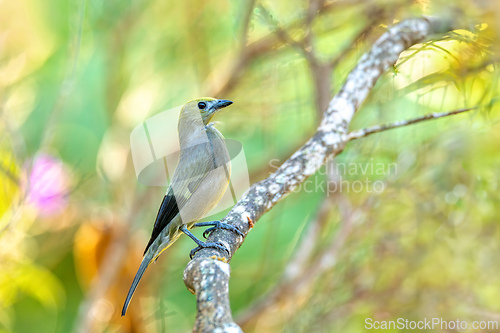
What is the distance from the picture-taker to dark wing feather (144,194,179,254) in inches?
97.7

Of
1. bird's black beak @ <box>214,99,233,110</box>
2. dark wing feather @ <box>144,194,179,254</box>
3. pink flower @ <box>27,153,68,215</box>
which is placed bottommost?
dark wing feather @ <box>144,194,179,254</box>

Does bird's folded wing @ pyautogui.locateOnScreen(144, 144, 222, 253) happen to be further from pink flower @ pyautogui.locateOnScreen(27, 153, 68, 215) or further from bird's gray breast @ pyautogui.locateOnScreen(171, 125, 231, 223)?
pink flower @ pyautogui.locateOnScreen(27, 153, 68, 215)

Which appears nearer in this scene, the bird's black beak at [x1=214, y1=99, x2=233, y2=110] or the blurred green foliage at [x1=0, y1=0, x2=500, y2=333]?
the bird's black beak at [x1=214, y1=99, x2=233, y2=110]

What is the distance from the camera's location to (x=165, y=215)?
2512 mm

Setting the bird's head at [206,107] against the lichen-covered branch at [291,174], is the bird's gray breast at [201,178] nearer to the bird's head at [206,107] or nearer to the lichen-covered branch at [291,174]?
the bird's head at [206,107]

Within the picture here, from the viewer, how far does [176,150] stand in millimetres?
3713

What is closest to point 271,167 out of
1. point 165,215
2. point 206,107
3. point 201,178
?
point 206,107

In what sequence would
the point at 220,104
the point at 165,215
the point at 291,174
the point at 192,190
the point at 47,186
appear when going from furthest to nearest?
the point at 47,186 → the point at 220,104 → the point at 192,190 → the point at 165,215 → the point at 291,174

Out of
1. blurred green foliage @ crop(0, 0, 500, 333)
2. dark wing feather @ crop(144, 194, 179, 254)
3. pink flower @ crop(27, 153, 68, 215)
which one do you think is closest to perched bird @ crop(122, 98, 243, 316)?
dark wing feather @ crop(144, 194, 179, 254)

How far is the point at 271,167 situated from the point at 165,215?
62.1 inches

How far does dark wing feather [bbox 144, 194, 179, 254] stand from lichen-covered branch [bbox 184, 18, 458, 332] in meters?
0.51

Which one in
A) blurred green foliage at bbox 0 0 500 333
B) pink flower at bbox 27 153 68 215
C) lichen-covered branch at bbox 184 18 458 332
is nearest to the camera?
lichen-covered branch at bbox 184 18 458 332

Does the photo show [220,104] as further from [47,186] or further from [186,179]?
[47,186]

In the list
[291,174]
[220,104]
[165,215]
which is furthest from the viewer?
[220,104]
